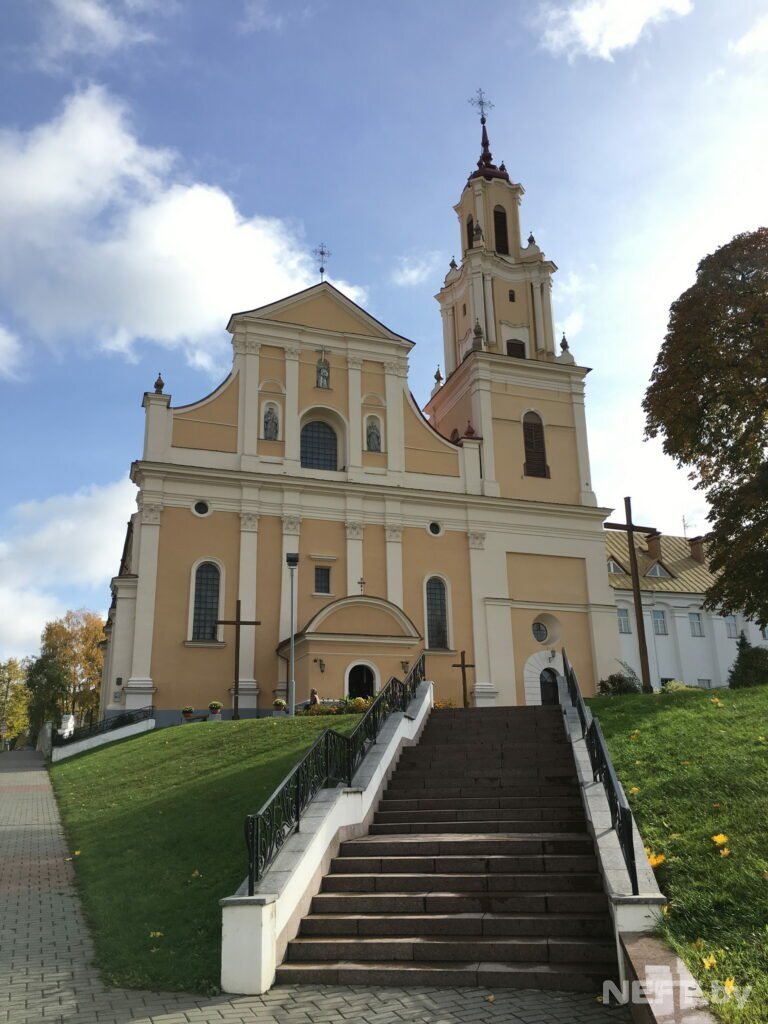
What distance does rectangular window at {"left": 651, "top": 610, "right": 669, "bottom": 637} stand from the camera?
4638cm

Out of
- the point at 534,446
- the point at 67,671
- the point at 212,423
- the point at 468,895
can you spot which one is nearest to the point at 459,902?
the point at 468,895

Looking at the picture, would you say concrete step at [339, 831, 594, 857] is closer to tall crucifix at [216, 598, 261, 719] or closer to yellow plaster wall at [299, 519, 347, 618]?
tall crucifix at [216, 598, 261, 719]

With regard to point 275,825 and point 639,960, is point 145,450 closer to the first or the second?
point 275,825

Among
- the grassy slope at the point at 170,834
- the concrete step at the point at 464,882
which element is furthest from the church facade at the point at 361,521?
the concrete step at the point at 464,882

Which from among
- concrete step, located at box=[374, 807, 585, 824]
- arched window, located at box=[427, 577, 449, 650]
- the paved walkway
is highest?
arched window, located at box=[427, 577, 449, 650]

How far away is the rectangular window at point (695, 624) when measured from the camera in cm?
4716

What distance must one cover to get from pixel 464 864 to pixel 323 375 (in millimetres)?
26031

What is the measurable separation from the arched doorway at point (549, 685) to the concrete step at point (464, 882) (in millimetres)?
24116

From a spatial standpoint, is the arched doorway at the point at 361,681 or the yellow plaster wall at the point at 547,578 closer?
the arched doorway at the point at 361,681

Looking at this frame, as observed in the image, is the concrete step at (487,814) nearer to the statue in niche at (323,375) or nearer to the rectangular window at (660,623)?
the statue in niche at (323,375)

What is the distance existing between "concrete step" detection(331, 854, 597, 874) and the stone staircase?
0.01 meters

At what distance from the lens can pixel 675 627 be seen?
153ft

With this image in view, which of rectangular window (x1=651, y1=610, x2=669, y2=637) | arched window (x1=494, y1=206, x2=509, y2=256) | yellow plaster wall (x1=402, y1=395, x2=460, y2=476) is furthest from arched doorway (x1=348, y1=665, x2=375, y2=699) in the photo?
rectangular window (x1=651, y1=610, x2=669, y2=637)

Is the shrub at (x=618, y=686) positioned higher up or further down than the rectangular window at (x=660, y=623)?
further down
